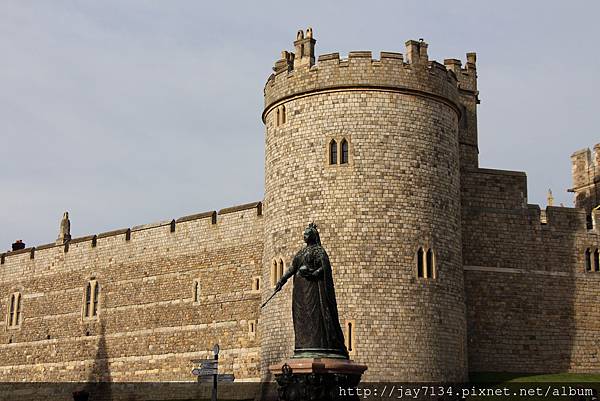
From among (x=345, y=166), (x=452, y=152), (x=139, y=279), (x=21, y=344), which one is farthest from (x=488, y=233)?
(x=21, y=344)

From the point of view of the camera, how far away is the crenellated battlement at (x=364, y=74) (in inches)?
1083

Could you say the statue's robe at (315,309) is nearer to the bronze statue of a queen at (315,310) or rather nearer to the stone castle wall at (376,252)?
the bronze statue of a queen at (315,310)

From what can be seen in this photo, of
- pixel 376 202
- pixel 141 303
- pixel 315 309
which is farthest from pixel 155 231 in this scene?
pixel 315 309

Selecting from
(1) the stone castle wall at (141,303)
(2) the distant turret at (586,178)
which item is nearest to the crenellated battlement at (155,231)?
(1) the stone castle wall at (141,303)

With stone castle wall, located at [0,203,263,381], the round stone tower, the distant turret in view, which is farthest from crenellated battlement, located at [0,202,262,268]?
the distant turret

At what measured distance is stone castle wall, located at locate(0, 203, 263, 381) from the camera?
32625mm

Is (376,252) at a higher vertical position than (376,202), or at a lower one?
lower

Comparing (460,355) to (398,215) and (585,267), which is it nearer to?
(398,215)

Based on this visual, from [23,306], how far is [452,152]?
21.7 meters

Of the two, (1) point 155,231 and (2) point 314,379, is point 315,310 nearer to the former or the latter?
(2) point 314,379

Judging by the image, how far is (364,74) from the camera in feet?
90.2

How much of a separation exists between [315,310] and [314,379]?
45.4 inches

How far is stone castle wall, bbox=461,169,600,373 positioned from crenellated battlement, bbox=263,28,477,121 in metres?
3.71

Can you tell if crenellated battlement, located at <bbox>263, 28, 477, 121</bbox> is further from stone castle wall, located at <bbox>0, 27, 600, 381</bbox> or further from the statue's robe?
the statue's robe
